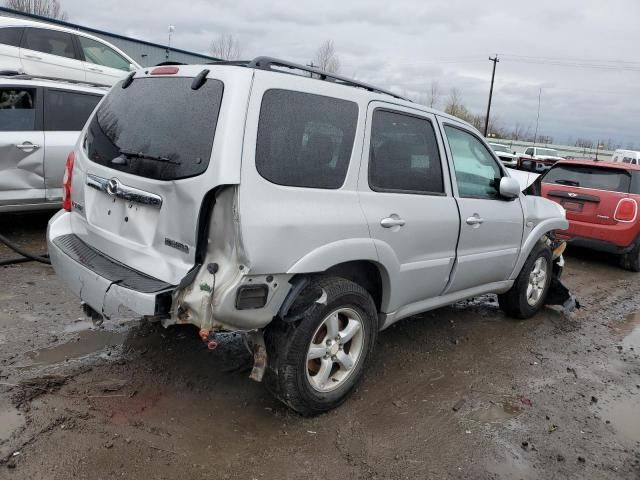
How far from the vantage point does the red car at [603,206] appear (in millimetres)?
7711

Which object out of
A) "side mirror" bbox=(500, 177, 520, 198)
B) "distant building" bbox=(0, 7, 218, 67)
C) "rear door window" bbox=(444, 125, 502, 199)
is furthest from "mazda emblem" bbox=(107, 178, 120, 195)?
"distant building" bbox=(0, 7, 218, 67)

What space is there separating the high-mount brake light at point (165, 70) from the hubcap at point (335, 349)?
1.69 metres

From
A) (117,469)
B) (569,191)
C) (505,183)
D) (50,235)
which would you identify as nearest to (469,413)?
(505,183)

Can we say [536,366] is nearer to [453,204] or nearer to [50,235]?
[453,204]

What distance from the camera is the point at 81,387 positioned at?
3.30 meters

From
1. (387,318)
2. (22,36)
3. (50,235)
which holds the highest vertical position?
(22,36)

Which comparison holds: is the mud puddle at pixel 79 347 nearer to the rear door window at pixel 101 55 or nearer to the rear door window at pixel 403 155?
the rear door window at pixel 403 155

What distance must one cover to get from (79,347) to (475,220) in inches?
121

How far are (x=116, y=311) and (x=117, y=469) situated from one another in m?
0.77

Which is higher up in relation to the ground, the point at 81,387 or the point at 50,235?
the point at 50,235

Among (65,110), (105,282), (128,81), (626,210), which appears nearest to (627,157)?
(626,210)

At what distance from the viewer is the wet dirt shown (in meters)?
2.78

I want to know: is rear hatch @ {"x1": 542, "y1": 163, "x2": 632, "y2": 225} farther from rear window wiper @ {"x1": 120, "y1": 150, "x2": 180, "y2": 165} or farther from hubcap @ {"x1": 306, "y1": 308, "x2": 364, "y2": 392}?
→ rear window wiper @ {"x1": 120, "y1": 150, "x2": 180, "y2": 165}

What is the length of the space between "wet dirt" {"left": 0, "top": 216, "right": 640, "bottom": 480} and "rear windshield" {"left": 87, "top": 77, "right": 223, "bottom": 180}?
1.39 metres
